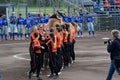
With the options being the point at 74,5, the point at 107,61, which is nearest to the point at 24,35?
the point at 74,5

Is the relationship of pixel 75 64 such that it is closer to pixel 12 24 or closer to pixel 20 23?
pixel 20 23

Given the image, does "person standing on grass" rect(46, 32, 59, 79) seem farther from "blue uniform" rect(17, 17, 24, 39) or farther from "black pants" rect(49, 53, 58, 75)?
"blue uniform" rect(17, 17, 24, 39)

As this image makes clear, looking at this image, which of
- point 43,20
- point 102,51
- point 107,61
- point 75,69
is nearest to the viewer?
point 75,69

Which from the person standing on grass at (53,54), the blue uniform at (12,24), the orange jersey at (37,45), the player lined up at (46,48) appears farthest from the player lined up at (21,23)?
the orange jersey at (37,45)

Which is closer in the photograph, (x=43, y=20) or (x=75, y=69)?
(x=75, y=69)

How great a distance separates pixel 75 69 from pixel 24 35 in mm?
16699

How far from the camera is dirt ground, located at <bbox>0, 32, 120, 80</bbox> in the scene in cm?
1659

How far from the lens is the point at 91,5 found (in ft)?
142

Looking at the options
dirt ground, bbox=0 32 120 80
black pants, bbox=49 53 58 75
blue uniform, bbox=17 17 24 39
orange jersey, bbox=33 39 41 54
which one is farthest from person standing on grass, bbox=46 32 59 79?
blue uniform, bbox=17 17 24 39

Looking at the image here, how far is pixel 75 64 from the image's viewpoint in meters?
19.7

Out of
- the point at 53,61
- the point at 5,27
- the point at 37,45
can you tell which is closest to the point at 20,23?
the point at 5,27

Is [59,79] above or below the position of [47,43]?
below

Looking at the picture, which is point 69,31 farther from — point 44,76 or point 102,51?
point 102,51

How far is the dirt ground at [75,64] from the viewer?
1659 cm
